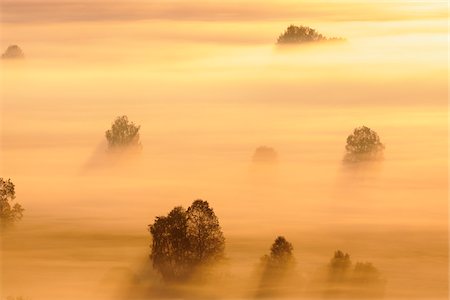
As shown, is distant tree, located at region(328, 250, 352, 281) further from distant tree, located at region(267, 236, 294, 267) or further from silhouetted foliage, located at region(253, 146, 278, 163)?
silhouetted foliage, located at region(253, 146, 278, 163)

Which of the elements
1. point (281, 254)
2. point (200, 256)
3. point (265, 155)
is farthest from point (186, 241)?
point (265, 155)

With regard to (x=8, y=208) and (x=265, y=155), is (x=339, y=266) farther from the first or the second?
(x=265, y=155)

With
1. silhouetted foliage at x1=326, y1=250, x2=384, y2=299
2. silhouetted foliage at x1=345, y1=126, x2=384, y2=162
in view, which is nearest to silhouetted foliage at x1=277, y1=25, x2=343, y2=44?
silhouetted foliage at x1=345, y1=126, x2=384, y2=162

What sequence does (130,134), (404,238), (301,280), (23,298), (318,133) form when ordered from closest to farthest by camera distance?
(23,298), (301,280), (404,238), (130,134), (318,133)

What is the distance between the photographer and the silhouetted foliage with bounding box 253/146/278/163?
76562 mm

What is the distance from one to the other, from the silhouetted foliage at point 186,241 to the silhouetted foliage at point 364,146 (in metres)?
21.3

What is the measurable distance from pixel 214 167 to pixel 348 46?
66.9 metres

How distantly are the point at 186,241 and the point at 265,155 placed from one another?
2794 cm

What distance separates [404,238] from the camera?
55625 millimetres

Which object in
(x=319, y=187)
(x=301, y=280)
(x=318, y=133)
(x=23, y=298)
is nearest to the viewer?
(x=23, y=298)

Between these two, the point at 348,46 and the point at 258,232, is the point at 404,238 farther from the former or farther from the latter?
the point at 348,46

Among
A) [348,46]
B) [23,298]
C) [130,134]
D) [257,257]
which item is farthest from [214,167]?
[348,46]

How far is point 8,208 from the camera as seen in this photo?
5659 centimetres

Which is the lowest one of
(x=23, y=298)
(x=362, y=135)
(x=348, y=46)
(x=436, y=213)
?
(x=23, y=298)
